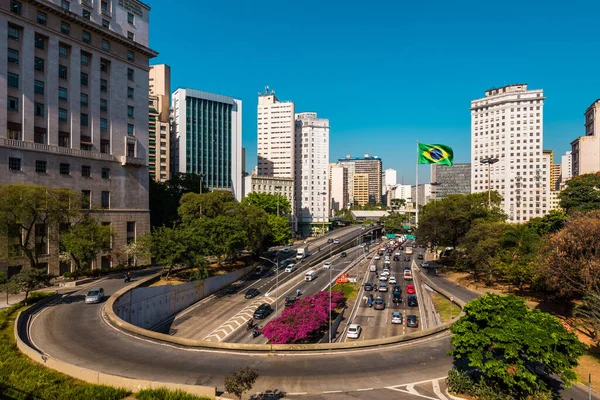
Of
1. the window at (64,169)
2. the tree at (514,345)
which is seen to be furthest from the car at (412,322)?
the window at (64,169)

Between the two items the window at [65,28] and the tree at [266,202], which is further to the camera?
the tree at [266,202]

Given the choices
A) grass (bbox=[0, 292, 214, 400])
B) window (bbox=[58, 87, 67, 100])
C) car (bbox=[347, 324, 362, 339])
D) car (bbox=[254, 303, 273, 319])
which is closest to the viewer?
grass (bbox=[0, 292, 214, 400])

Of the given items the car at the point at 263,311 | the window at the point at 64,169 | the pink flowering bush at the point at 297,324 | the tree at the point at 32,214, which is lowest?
the car at the point at 263,311

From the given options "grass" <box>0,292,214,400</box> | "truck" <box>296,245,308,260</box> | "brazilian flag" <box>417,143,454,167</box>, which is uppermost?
"brazilian flag" <box>417,143,454,167</box>

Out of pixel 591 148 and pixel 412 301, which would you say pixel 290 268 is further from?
pixel 591 148

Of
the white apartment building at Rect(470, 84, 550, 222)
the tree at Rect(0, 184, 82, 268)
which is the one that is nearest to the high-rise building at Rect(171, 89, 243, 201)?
the tree at Rect(0, 184, 82, 268)

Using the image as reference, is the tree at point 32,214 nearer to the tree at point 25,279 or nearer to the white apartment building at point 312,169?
the tree at point 25,279

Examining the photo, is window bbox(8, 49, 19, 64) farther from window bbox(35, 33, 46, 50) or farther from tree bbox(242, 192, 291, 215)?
tree bbox(242, 192, 291, 215)
